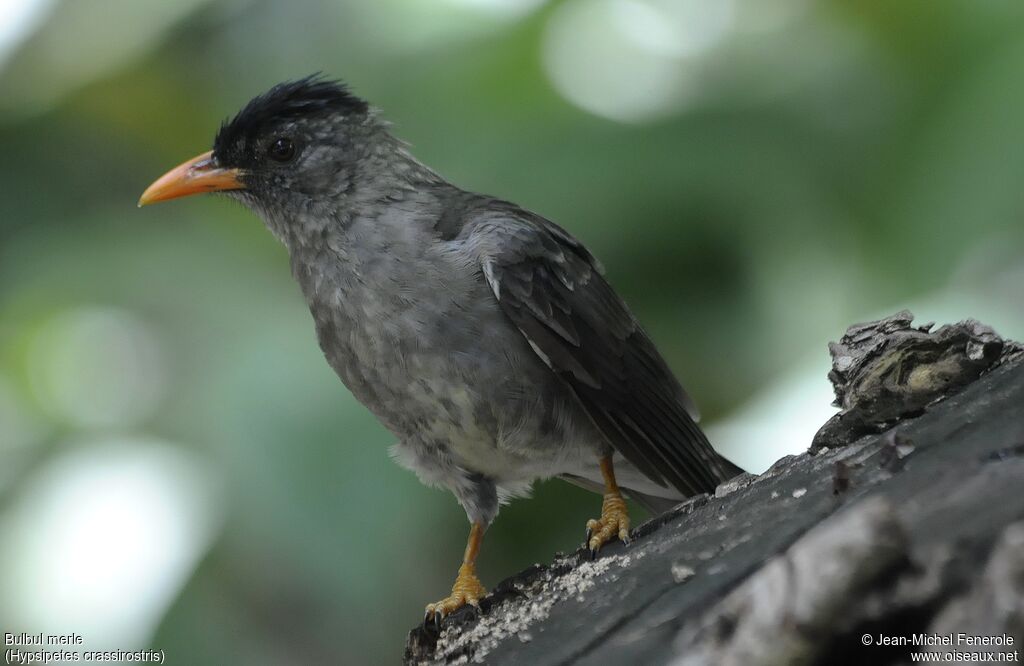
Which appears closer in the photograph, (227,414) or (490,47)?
(227,414)

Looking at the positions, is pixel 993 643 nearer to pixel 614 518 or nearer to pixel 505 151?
pixel 614 518

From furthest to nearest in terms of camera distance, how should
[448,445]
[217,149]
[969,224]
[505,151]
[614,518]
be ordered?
[505,151], [969,224], [217,149], [448,445], [614,518]

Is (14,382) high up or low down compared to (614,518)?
up

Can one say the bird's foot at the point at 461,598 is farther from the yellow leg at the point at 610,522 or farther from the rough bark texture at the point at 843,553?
the yellow leg at the point at 610,522

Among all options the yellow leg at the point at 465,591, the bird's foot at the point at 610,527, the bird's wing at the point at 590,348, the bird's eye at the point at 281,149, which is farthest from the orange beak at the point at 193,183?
the bird's foot at the point at 610,527

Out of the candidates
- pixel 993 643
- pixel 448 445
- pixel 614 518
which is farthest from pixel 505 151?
pixel 993 643

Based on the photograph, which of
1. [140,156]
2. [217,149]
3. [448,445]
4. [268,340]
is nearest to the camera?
[448,445]

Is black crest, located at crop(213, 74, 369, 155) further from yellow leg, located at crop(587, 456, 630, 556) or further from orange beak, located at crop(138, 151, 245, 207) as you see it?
yellow leg, located at crop(587, 456, 630, 556)

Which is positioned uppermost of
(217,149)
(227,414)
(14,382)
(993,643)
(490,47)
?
(490,47)
